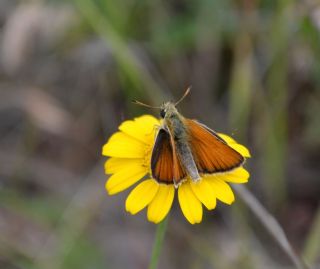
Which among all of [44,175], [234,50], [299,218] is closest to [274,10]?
[234,50]

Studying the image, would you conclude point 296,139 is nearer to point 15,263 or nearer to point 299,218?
point 299,218

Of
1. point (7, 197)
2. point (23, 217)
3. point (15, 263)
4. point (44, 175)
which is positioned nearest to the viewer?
point (15, 263)

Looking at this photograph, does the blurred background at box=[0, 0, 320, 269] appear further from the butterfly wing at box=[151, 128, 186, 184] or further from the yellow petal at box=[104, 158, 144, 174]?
the butterfly wing at box=[151, 128, 186, 184]

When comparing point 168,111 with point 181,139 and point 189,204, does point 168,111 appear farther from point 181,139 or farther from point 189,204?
point 189,204

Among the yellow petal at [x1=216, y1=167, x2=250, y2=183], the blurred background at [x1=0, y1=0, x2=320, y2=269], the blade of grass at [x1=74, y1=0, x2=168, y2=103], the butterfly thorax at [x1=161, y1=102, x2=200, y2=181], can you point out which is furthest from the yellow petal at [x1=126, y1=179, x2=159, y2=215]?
the blade of grass at [x1=74, y1=0, x2=168, y2=103]

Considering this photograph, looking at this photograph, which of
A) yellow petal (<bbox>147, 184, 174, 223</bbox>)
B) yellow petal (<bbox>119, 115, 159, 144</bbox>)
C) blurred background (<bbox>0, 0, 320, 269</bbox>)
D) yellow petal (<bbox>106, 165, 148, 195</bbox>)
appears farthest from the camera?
blurred background (<bbox>0, 0, 320, 269</bbox>)
